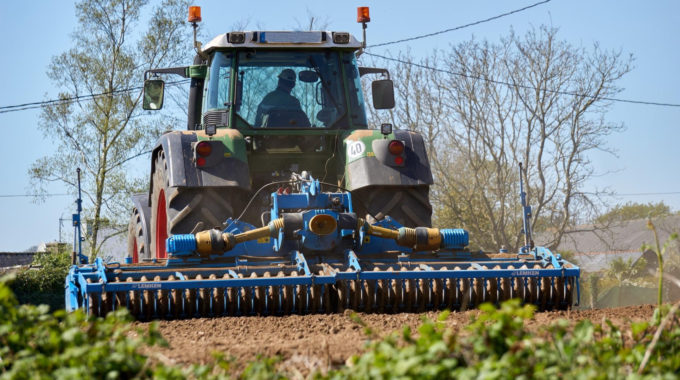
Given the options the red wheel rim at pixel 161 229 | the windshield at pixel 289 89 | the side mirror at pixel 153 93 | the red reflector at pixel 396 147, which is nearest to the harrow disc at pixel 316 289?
the red reflector at pixel 396 147

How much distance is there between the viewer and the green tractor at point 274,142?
690 cm

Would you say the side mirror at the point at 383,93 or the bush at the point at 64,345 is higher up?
the side mirror at the point at 383,93

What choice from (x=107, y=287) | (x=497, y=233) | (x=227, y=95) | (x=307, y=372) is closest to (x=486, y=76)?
(x=497, y=233)

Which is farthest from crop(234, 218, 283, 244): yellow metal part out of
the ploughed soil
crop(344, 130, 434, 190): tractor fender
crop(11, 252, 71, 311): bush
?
crop(11, 252, 71, 311): bush

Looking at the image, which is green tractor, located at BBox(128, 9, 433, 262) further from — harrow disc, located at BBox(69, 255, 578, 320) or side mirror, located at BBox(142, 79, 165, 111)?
harrow disc, located at BBox(69, 255, 578, 320)

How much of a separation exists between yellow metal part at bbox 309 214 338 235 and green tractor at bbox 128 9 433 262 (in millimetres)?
495

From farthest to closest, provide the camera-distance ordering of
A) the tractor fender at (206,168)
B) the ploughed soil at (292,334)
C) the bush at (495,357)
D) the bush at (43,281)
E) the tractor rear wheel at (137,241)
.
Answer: the bush at (43,281)
the tractor rear wheel at (137,241)
the tractor fender at (206,168)
the ploughed soil at (292,334)
the bush at (495,357)

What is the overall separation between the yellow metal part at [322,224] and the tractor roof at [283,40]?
6.24 feet

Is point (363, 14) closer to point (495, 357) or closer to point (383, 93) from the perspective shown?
point (383, 93)

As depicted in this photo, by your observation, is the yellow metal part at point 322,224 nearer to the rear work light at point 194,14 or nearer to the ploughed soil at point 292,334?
Result: the ploughed soil at point 292,334

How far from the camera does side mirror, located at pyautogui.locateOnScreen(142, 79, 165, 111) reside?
8.11 meters

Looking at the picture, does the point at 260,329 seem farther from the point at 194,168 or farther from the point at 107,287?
the point at 194,168

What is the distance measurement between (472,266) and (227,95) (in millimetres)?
2595

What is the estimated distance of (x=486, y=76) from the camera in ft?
76.2
